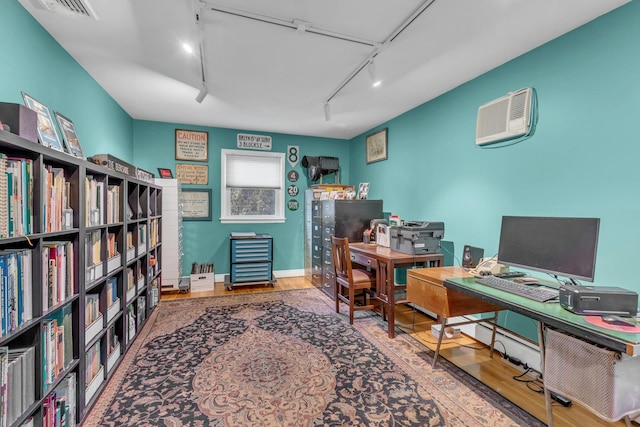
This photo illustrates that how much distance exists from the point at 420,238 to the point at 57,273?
279cm

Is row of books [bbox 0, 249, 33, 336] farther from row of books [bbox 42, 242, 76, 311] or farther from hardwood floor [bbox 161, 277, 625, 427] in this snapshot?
hardwood floor [bbox 161, 277, 625, 427]

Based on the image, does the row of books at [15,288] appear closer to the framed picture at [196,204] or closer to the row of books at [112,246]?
the row of books at [112,246]

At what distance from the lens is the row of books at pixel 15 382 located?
3.55ft

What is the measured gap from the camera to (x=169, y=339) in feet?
9.06

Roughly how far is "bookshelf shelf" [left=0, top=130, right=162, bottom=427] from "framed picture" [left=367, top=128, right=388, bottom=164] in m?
3.26

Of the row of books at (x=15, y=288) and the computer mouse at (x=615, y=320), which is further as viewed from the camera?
the computer mouse at (x=615, y=320)

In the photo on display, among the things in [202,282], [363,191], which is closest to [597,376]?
[363,191]

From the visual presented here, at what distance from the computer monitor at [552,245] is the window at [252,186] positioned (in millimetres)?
3575

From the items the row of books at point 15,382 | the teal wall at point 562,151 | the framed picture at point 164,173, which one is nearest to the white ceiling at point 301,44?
the teal wall at point 562,151

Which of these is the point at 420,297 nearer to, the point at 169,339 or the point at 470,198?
Result: the point at 470,198

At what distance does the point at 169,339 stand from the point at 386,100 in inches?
135

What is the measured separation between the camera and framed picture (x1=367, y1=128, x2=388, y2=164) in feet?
14.2

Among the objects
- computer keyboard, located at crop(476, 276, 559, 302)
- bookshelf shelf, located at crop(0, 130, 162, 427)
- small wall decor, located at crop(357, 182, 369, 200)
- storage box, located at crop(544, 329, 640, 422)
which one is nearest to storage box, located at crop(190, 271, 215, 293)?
bookshelf shelf, located at crop(0, 130, 162, 427)

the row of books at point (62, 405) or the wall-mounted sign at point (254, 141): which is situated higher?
the wall-mounted sign at point (254, 141)
